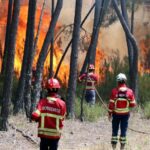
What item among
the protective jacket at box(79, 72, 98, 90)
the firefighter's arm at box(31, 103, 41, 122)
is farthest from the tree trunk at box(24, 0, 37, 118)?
the firefighter's arm at box(31, 103, 41, 122)

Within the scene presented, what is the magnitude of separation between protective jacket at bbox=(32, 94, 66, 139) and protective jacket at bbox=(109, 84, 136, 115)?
2.71 meters

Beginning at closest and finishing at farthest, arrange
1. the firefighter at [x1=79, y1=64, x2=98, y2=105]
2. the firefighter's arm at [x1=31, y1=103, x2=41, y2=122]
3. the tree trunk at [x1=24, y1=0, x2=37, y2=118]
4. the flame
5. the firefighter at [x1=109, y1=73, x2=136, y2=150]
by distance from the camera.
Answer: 1. the firefighter's arm at [x1=31, y1=103, x2=41, y2=122]
2. the firefighter at [x1=109, y1=73, x2=136, y2=150]
3. the tree trunk at [x1=24, y1=0, x2=37, y2=118]
4. the firefighter at [x1=79, y1=64, x2=98, y2=105]
5. the flame

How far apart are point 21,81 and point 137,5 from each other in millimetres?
19083

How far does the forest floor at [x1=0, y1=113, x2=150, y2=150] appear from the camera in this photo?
11.1 metres

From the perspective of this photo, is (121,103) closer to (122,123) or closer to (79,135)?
(122,123)

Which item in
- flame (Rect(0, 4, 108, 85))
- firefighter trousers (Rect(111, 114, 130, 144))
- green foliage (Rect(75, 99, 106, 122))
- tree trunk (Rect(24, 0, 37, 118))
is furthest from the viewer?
flame (Rect(0, 4, 108, 85))

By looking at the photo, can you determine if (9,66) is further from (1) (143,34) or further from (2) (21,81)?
(1) (143,34)

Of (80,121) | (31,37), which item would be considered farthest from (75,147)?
(31,37)

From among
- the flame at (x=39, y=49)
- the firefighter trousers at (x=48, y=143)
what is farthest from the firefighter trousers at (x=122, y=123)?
the flame at (x=39, y=49)

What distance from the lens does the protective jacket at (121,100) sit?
10.4 metres

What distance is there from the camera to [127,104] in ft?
34.3

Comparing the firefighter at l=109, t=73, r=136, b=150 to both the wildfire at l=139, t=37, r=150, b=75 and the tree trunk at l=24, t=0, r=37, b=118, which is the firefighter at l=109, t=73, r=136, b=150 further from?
the wildfire at l=139, t=37, r=150, b=75

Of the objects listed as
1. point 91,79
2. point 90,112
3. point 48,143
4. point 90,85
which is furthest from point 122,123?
point 90,85

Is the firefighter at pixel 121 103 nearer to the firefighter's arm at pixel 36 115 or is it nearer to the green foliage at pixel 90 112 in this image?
the firefighter's arm at pixel 36 115
